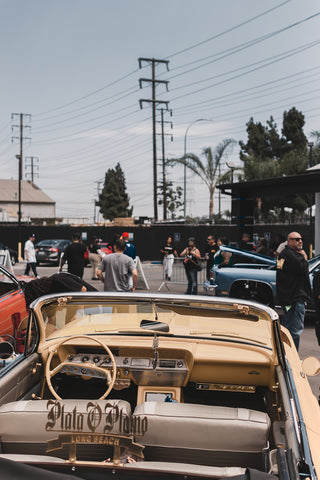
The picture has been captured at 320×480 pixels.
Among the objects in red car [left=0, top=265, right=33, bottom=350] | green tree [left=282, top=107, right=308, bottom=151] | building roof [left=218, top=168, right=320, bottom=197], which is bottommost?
red car [left=0, top=265, right=33, bottom=350]

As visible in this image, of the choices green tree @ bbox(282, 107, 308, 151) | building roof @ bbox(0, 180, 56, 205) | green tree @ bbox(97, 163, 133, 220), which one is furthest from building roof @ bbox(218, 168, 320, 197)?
building roof @ bbox(0, 180, 56, 205)

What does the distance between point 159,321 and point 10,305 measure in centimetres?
378

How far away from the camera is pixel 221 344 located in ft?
12.2

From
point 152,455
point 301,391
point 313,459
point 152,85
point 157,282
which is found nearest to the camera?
point 313,459

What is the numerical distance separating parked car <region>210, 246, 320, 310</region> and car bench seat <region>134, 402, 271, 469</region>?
897cm

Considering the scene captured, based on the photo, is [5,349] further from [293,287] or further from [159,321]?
[293,287]

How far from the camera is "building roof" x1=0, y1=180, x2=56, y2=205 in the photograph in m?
101

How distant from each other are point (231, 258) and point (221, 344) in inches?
365

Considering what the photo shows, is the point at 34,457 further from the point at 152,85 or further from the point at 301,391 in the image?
the point at 152,85

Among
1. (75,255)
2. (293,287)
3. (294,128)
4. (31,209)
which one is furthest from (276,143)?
(31,209)

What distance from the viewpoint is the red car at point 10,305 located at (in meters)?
6.84

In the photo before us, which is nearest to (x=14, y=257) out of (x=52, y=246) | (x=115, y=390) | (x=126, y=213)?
(x=52, y=246)

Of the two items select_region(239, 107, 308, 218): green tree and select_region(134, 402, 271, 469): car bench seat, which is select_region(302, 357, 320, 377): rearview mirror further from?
select_region(239, 107, 308, 218): green tree

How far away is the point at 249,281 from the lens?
11953mm
